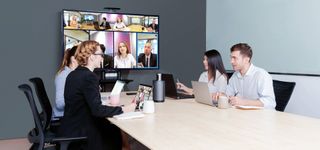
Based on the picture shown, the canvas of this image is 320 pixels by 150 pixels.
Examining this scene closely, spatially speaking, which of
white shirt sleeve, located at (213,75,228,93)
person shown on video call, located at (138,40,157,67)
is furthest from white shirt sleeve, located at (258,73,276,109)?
person shown on video call, located at (138,40,157,67)

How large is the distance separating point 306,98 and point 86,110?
2.41 meters

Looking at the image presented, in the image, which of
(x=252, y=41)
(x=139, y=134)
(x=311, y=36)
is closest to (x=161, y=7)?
(x=252, y=41)

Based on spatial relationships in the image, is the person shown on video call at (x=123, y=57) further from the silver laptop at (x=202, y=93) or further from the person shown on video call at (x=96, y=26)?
the silver laptop at (x=202, y=93)

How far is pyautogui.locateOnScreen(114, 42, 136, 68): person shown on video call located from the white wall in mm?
2282

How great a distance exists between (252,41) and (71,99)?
313cm

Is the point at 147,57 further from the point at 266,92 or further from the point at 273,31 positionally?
the point at 266,92

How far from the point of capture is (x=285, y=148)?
4.30 ft

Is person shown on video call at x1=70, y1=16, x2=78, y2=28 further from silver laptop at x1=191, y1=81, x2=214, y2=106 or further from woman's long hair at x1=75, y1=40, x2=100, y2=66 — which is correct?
silver laptop at x1=191, y1=81, x2=214, y2=106

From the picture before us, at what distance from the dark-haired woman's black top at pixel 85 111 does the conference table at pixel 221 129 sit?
0.16 metres

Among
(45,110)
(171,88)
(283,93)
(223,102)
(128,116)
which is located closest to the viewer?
(128,116)

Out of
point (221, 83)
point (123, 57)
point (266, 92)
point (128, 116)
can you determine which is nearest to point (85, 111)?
point (128, 116)

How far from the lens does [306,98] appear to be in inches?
131

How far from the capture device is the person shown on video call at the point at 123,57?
4520 millimetres

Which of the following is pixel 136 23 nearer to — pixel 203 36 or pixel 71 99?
pixel 203 36
